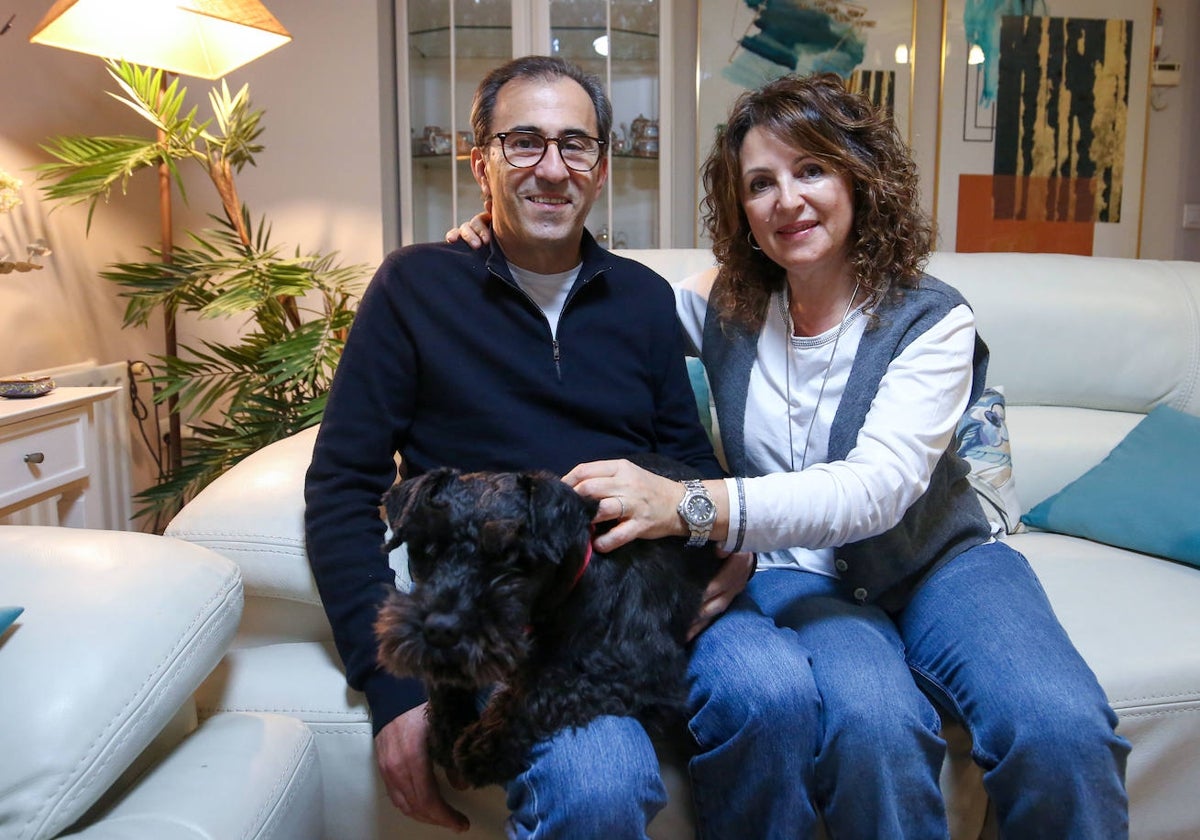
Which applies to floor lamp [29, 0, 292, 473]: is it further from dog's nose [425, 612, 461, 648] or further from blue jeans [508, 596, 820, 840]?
blue jeans [508, 596, 820, 840]

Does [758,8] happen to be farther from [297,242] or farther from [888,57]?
[297,242]

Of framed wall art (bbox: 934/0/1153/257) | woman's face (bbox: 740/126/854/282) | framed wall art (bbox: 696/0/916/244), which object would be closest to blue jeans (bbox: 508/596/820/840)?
woman's face (bbox: 740/126/854/282)

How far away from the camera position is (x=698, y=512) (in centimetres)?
122

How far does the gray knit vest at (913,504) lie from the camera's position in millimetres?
1371

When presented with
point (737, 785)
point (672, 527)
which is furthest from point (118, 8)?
point (737, 785)

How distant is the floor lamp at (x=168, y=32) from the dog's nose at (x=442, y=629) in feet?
6.57

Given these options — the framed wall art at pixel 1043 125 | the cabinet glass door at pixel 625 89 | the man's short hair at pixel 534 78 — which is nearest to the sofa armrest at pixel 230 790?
the man's short hair at pixel 534 78

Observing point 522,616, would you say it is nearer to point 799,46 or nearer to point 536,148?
point 536,148

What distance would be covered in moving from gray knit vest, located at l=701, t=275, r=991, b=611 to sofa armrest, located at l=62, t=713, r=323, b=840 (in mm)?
901

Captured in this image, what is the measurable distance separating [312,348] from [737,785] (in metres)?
1.76

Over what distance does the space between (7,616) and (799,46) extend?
3.44 m

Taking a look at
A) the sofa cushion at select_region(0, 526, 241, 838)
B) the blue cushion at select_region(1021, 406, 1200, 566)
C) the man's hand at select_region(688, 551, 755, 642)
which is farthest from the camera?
the blue cushion at select_region(1021, 406, 1200, 566)

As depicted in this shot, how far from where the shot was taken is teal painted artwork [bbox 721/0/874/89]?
3498 mm

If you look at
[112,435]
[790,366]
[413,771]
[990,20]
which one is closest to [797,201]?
[790,366]
